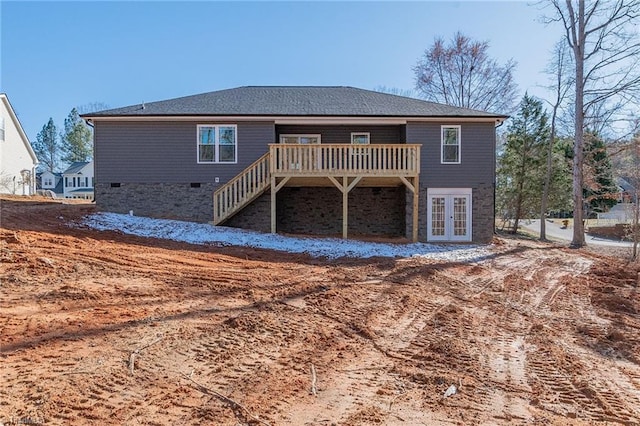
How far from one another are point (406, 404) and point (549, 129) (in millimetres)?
23186

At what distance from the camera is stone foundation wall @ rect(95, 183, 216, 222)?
574 inches

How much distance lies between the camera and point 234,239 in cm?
1191

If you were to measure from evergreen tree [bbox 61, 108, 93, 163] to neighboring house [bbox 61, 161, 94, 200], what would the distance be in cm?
552

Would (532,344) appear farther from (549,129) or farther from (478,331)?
(549,129)

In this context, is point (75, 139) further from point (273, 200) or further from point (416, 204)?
point (416, 204)

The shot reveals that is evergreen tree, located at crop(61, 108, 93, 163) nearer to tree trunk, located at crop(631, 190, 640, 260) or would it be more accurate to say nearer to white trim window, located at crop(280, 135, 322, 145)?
white trim window, located at crop(280, 135, 322, 145)

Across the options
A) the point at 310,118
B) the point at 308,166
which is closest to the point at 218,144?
the point at 310,118

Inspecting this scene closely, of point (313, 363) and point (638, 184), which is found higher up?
point (638, 184)

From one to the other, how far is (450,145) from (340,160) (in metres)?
4.56

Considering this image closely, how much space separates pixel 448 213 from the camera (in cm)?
1512

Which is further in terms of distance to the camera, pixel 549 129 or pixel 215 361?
pixel 549 129

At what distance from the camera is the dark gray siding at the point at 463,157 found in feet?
48.9

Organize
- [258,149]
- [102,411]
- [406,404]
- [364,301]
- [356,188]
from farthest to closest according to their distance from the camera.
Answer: [356,188]
[258,149]
[364,301]
[406,404]
[102,411]

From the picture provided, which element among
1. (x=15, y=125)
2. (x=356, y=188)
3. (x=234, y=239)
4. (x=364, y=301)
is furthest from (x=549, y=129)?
(x=15, y=125)
